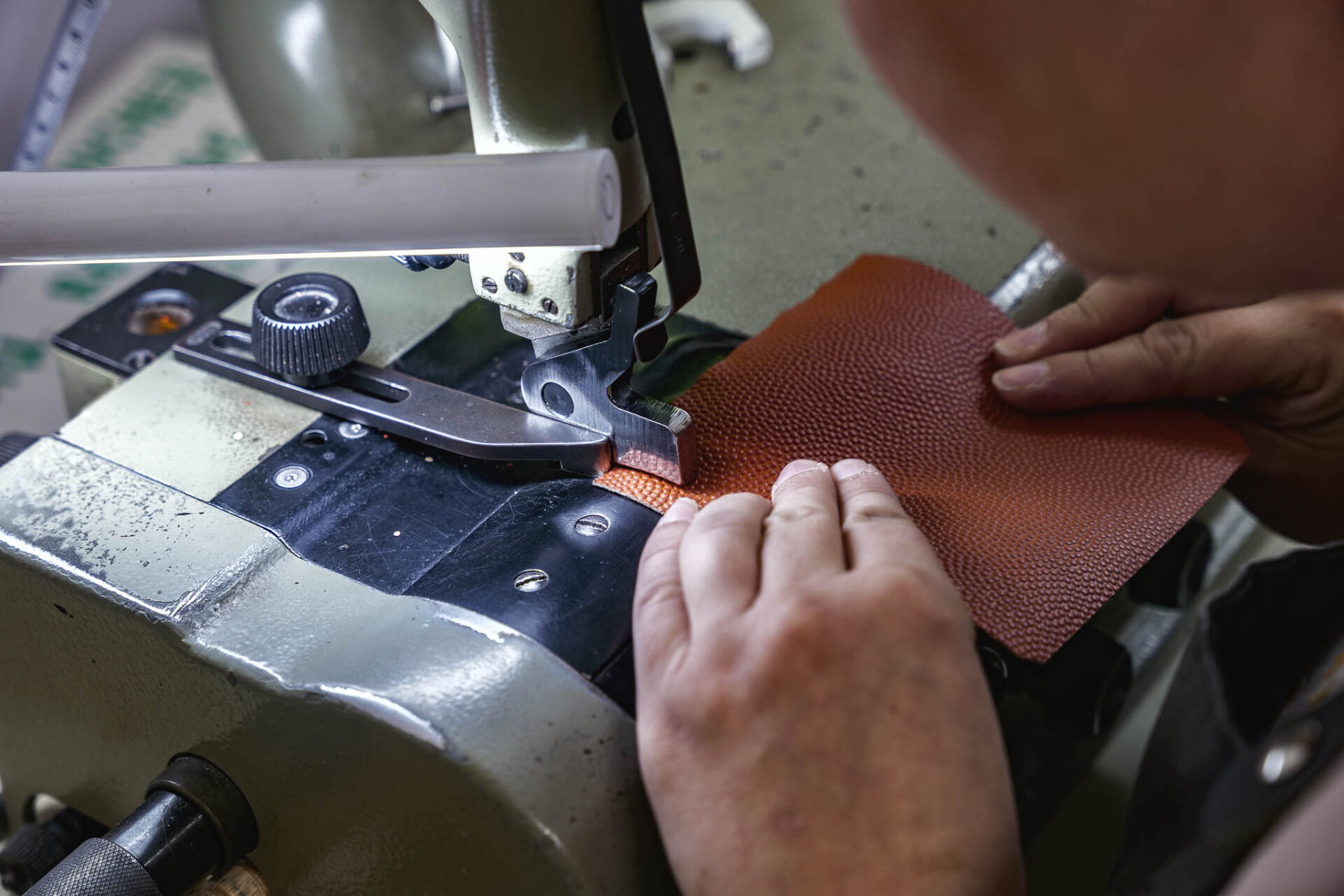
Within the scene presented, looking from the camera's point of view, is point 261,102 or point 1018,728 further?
point 261,102

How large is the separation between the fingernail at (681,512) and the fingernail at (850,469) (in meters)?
0.12

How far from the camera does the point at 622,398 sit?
0.95 meters

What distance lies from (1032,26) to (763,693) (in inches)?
16.9

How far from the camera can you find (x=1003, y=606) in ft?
2.85

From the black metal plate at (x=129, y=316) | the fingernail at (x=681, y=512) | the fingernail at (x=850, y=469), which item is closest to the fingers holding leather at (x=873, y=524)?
the fingernail at (x=850, y=469)

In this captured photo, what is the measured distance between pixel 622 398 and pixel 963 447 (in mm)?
311

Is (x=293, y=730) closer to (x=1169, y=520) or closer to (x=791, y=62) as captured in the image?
(x=1169, y=520)

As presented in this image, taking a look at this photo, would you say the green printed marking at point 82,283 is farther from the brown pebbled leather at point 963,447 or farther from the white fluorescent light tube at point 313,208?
the brown pebbled leather at point 963,447

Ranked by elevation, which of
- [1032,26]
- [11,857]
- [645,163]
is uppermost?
[1032,26]

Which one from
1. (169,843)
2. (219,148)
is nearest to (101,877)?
(169,843)

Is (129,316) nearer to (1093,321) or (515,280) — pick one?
(515,280)

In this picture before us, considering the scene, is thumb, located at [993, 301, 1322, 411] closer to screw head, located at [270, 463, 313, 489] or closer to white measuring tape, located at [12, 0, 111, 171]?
Answer: screw head, located at [270, 463, 313, 489]

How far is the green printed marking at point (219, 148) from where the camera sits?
2402 mm

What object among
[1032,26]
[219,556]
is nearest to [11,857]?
[219,556]
